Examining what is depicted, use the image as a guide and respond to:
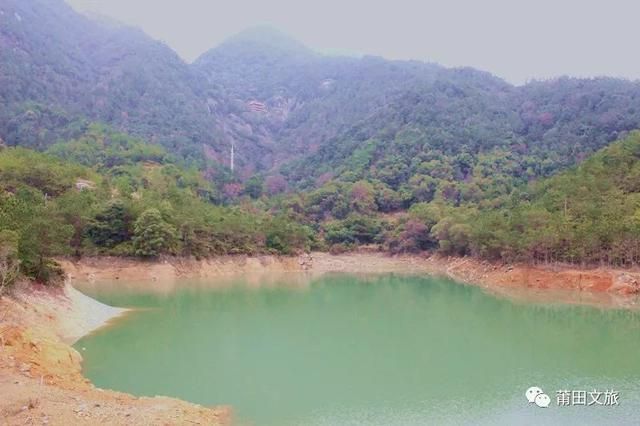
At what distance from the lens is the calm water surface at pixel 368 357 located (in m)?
13.9

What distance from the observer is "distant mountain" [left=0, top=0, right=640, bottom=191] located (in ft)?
251

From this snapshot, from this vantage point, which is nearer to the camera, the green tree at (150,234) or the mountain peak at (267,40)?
the green tree at (150,234)

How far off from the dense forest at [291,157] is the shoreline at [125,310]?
3.80 feet

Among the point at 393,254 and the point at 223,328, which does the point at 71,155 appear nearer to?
the point at 393,254

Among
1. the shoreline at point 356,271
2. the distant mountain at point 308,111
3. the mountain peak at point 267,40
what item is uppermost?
the mountain peak at point 267,40

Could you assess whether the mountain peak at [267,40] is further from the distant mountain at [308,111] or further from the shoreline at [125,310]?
the shoreline at [125,310]

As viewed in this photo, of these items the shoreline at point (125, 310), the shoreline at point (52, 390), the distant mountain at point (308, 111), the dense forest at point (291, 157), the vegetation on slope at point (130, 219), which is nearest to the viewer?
the shoreline at point (52, 390)

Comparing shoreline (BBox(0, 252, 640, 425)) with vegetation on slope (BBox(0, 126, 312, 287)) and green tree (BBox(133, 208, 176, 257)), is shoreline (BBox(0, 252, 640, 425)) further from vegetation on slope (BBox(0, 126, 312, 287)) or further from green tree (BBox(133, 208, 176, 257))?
vegetation on slope (BBox(0, 126, 312, 287))

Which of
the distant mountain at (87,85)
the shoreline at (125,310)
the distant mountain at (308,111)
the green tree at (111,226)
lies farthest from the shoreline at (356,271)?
the distant mountain at (87,85)

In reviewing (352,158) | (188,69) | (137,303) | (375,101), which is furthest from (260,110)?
(137,303)

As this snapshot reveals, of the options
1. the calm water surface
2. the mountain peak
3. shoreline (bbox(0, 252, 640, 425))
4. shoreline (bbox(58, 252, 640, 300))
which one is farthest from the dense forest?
the mountain peak

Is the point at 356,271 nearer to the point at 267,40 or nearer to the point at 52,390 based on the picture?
the point at 52,390

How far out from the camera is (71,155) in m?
66.6

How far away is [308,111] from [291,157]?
2059 cm
